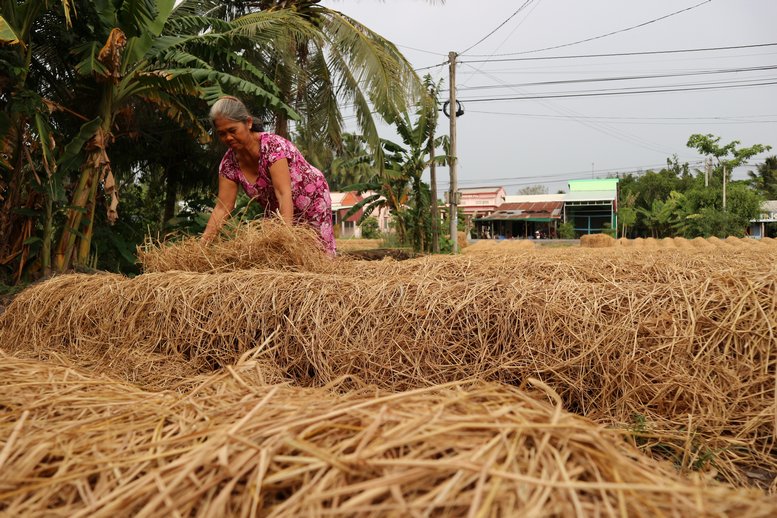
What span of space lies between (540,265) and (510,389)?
188 centimetres

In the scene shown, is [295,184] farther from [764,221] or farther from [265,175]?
[764,221]

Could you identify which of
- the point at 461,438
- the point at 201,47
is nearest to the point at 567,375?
the point at 461,438

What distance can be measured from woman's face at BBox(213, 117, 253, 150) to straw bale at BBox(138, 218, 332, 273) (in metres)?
0.53

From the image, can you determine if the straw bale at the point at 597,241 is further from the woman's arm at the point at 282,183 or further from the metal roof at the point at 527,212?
the metal roof at the point at 527,212

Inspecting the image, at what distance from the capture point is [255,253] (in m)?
2.81

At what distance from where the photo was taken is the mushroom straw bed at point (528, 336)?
5.96 feet

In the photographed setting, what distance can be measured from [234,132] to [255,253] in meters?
0.77

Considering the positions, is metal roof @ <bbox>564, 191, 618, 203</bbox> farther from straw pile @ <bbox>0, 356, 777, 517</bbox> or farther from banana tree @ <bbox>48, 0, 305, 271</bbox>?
straw pile @ <bbox>0, 356, 777, 517</bbox>

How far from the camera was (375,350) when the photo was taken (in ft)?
6.63

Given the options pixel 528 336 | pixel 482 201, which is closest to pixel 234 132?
pixel 528 336

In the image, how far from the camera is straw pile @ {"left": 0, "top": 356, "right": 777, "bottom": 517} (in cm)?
61

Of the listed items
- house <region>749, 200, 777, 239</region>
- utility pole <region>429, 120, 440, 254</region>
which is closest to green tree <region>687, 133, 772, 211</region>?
house <region>749, 200, 777, 239</region>

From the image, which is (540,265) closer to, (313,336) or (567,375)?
(567,375)

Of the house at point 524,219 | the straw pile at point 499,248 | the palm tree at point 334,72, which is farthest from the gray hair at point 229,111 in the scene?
the house at point 524,219
